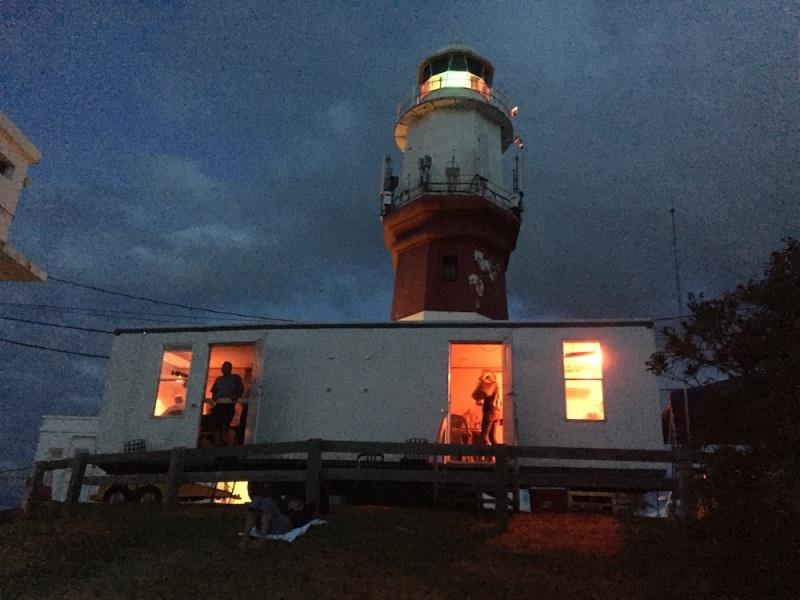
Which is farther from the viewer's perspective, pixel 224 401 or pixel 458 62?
Result: pixel 458 62

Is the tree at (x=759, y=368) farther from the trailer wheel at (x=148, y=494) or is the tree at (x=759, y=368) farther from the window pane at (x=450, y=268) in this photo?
the window pane at (x=450, y=268)

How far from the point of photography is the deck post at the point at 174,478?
462 inches

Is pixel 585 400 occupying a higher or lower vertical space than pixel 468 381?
lower

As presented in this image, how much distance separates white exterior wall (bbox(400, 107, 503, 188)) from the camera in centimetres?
2438

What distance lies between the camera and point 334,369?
1590 centimetres

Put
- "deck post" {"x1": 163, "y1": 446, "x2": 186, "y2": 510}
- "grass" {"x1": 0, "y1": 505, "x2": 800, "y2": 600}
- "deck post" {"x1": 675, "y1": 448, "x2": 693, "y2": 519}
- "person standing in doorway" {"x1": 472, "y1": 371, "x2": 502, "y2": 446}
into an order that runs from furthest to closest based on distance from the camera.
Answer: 1. "person standing in doorway" {"x1": 472, "y1": 371, "x2": 502, "y2": 446}
2. "deck post" {"x1": 163, "y1": 446, "x2": 186, "y2": 510}
3. "deck post" {"x1": 675, "y1": 448, "x2": 693, "y2": 519}
4. "grass" {"x1": 0, "y1": 505, "x2": 800, "y2": 600}

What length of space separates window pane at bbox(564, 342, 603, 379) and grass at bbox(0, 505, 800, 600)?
4.34 meters

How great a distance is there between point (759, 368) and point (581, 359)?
7700 mm

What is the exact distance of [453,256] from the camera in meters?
23.2

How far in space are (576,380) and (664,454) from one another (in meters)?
4.20

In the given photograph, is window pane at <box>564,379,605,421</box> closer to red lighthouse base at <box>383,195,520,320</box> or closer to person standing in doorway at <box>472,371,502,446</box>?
person standing in doorway at <box>472,371,502,446</box>

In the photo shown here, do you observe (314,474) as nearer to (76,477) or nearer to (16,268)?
(76,477)

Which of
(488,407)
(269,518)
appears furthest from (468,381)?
(269,518)

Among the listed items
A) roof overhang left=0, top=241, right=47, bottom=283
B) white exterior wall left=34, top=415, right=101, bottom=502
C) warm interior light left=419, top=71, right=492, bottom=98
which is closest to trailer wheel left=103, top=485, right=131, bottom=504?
roof overhang left=0, top=241, right=47, bottom=283
